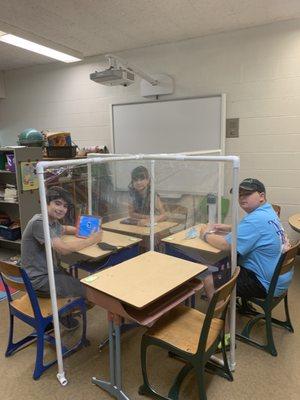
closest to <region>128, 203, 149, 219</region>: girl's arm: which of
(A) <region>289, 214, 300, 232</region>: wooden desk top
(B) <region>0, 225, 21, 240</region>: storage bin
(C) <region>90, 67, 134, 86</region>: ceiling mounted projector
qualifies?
(C) <region>90, 67, 134, 86</region>: ceiling mounted projector

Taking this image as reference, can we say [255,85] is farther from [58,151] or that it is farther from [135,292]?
[135,292]

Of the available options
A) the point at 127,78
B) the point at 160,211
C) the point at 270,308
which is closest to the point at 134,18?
the point at 127,78

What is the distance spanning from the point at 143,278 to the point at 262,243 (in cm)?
90

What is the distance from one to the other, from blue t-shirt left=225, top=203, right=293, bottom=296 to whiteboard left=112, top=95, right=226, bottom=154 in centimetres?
205

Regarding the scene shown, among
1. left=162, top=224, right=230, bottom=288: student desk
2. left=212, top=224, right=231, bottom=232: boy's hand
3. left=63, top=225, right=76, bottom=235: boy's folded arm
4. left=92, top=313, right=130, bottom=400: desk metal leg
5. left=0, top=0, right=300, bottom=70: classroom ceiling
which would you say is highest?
left=0, top=0, right=300, bottom=70: classroom ceiling

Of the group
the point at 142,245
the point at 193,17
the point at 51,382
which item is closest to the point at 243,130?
the point at 193,17

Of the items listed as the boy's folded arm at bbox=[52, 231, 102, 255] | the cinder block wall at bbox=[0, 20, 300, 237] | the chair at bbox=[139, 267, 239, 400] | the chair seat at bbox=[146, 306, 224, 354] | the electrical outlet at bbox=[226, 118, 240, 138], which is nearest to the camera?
the chair at bbox=[139, 267, 239, 400]

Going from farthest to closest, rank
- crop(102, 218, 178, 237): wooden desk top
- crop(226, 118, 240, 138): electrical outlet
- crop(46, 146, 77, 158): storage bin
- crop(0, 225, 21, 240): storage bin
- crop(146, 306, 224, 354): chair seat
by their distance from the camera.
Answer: crop(46, 146, 77, 158): storage bin
crop(0, 225, 21, 240): storage bin
crop(226, 118, 240, 138): electrical outlet
crop(102, 218, 178, 237): wooden desk top
crop(146, 306, 224, 354): chair seat

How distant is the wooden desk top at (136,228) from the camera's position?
281 cm

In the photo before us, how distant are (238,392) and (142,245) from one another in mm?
1296

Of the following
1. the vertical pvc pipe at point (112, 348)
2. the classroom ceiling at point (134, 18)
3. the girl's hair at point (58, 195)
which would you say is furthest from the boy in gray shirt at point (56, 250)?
the classroom ceiling at point (134, 18)

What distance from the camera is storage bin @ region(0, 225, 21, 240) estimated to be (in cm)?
410

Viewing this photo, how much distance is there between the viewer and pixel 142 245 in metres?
2.76

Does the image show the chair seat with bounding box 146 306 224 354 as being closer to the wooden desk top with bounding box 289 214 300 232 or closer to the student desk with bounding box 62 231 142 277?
the student desk with bounding box 62 231 142 277
